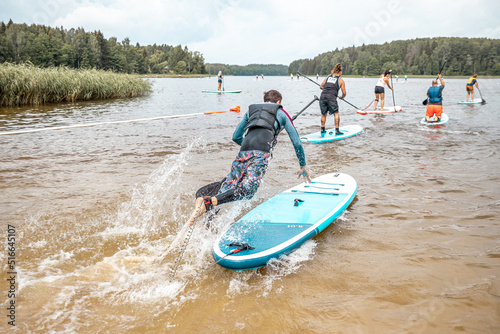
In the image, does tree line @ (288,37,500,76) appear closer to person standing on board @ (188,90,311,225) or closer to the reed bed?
the reed bed

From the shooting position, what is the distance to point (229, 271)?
11.9ft

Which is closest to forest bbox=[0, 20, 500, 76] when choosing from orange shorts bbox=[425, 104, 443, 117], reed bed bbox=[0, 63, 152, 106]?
reed bed bbox=[0, 63, 152, 106]

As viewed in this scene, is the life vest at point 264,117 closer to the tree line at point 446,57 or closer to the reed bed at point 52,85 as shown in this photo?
the reed bed at point 52,85

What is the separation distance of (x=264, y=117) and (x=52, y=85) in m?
18.4

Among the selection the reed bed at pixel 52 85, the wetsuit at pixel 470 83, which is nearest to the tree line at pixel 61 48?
the reed bed at pixel 52 85

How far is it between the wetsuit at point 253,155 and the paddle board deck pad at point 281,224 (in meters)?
0.42

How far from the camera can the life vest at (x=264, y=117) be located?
4215 mm

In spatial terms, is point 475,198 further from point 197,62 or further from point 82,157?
point 197,62

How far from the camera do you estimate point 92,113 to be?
639 inches

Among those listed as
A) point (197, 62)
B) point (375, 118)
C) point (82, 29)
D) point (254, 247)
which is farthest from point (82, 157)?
point (197, 62)

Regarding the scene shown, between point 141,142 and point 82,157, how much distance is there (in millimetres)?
2256

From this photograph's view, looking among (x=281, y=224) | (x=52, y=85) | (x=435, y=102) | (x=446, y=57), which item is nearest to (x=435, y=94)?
(x=435, y=102)

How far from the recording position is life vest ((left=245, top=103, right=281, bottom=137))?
4215 millimetres

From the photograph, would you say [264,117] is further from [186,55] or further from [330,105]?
[186,55]
